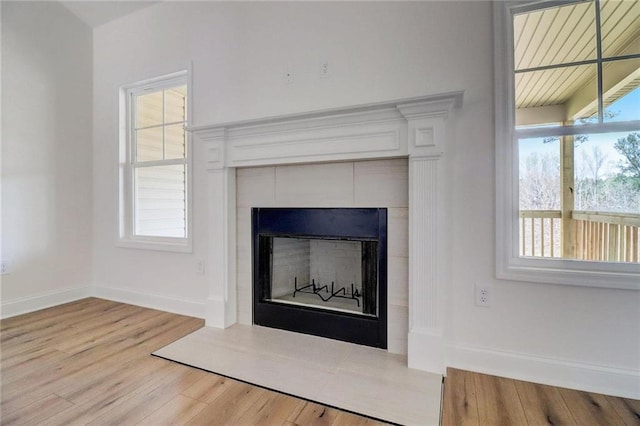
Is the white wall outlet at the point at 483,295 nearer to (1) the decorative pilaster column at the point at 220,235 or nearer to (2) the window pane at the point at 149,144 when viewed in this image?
(1) the decorative pilaster column at the point at 220,235

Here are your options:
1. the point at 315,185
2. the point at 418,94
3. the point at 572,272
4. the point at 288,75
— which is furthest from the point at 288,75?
Answer: the point at 572,272

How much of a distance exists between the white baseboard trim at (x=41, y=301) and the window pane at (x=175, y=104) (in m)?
2.01

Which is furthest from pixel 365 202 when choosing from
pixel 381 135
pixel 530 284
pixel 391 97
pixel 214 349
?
pixel 214 349

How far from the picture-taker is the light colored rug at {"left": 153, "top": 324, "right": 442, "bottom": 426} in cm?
153

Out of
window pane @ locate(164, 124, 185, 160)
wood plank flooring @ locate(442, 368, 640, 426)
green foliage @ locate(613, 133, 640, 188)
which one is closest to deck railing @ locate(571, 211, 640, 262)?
green foliage @ locate(613, 133, 640, 188)

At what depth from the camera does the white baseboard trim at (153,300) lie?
109 inches

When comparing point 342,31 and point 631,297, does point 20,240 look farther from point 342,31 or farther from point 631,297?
point 631,297

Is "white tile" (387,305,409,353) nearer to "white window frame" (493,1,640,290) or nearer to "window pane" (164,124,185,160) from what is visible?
"white window frame" (493,1,640,290)

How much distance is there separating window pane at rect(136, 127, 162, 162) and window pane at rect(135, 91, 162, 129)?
0.07 m

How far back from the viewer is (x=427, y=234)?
1849mm

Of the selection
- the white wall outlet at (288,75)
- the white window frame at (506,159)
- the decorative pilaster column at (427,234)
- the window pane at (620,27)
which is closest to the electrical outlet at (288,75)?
the white wall outlet at (288,75)

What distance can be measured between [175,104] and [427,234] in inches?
106

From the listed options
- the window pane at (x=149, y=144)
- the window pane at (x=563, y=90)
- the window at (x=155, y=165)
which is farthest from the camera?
the window pane at (x=149, y=144)

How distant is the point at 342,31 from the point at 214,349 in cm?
239
